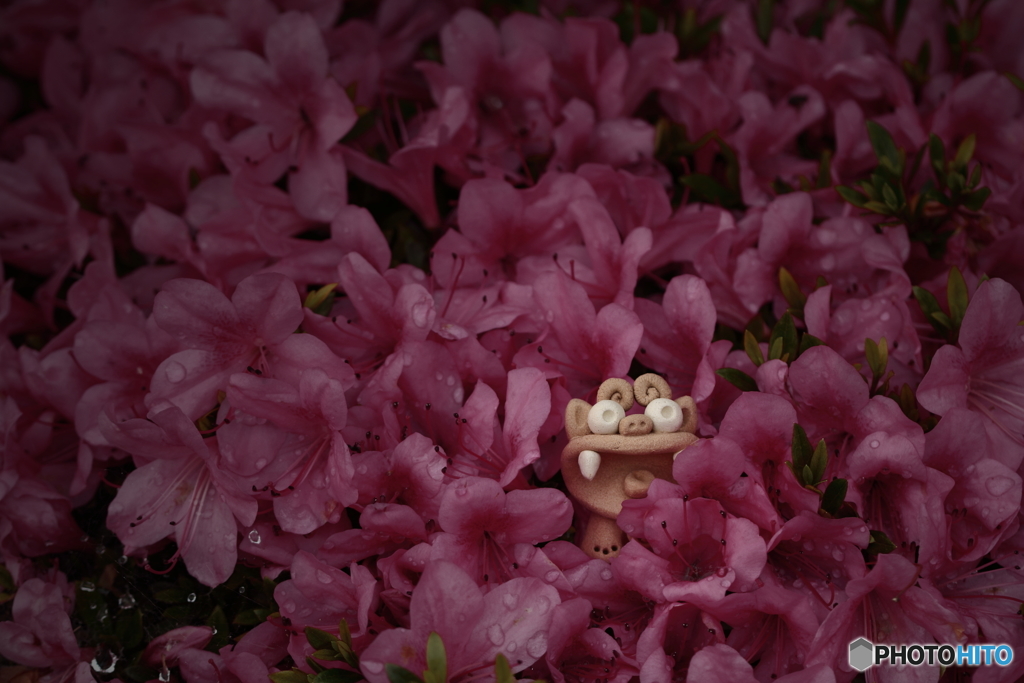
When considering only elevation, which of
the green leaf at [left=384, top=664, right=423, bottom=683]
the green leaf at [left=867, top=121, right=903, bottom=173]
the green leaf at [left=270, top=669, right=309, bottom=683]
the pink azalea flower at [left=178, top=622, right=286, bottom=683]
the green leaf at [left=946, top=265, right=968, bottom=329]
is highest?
the green leaf at [left=867, top=121, right=903, bottom=173]

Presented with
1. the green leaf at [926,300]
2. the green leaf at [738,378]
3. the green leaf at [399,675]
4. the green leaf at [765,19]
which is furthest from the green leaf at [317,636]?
the green leaf at [765,19]

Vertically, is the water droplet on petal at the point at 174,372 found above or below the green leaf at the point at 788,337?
below

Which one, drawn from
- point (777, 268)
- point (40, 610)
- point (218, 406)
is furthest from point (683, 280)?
point (40, 610)

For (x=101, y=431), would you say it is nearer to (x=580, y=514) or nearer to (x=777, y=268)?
(x=580, y=514)

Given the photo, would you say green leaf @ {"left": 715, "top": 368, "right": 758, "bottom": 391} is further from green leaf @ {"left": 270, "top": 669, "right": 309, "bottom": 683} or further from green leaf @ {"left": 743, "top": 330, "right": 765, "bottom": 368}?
green leaf @ {"left": 270, "top": 669, "right": 309, "bottom": 683}

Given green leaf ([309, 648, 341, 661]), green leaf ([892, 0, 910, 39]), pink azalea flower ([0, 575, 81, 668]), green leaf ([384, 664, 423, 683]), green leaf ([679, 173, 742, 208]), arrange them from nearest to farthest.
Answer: green leaf ([384, 664, 423, 683]) → green leaf ([309, 648, 341, 661]) → pink azalea flower ([0, 575, 81, 668]) → green leaf ([679, 173, 742, 208]) → green leaf ([892, 0, 910, 39])

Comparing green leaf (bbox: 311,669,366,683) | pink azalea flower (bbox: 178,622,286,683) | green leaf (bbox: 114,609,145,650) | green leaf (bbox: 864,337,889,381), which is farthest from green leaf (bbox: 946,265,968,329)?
green leaf (bbox: 114,609,145,650)

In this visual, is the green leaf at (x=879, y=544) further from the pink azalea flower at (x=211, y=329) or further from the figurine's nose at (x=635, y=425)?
the pink azalea flower at (x=211, y=329)
